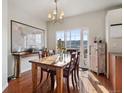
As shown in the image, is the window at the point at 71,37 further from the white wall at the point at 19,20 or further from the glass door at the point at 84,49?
the white wall at the point at 19,20

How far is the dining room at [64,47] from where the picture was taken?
2758 millimetres

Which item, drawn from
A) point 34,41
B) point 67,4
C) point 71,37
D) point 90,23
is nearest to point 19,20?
point 34,41

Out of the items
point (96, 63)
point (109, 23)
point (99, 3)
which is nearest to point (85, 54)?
point (96, 63)

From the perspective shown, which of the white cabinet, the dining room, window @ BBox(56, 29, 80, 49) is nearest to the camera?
the dining room

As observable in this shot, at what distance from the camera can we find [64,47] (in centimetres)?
353

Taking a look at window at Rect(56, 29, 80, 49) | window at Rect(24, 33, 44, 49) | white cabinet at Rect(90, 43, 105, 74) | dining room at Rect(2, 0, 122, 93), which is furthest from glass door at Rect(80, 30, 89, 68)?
window at Rect(24, 33, 44, 49)

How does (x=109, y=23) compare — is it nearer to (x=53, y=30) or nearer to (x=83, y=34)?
(x=83, y=34)

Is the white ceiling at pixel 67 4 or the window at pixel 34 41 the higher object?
the white ceiling at pixel 67 4

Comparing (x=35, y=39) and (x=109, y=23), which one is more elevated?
(x=109, y=23)

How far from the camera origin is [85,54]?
204 inches

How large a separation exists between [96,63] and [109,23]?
66.3 inches

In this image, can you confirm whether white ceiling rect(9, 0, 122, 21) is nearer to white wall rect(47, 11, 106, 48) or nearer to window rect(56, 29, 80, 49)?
white wall rect(47, 11, 106, 48)

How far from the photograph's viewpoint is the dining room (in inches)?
109

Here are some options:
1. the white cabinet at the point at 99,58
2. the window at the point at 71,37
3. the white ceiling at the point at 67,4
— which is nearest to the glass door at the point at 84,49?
the window at the point at 71,37
